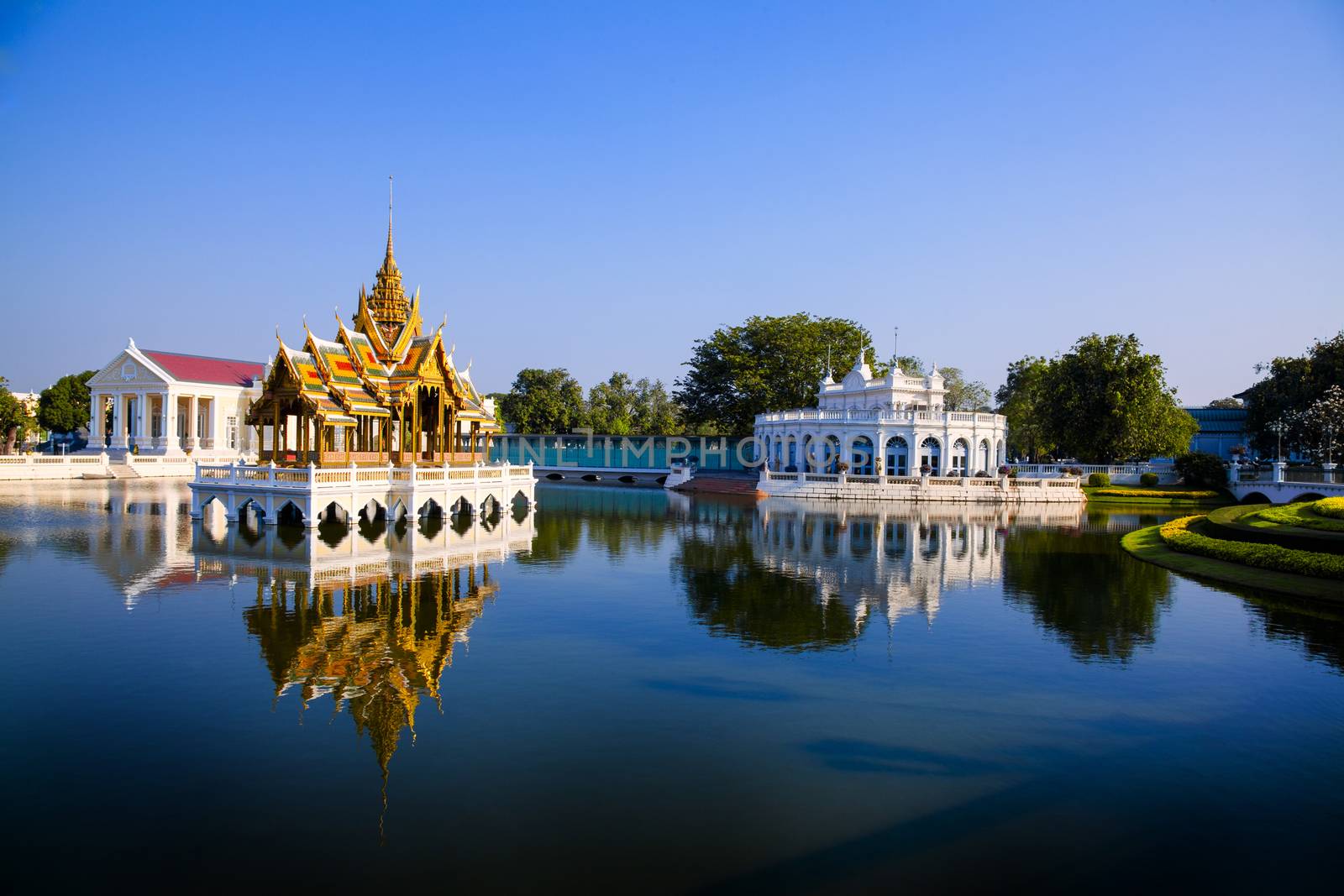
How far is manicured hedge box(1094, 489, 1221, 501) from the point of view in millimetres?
48281

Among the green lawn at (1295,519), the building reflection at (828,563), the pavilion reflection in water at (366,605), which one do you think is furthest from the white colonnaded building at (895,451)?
the pavilion reflection in water at (366,605)

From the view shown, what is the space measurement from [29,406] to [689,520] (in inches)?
3113

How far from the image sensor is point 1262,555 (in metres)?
21.8

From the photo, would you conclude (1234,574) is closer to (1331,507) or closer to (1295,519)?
(1295,519)

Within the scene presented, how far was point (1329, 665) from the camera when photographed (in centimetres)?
1363

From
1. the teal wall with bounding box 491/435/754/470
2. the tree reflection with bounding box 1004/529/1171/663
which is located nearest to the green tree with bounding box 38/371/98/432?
the teal wall with bounding box 491/435/754/470

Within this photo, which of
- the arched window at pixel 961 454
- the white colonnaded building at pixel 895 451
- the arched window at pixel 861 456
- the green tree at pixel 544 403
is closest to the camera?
the white colonnaded building at pixel 895 451

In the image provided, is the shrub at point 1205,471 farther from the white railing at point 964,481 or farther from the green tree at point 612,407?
the green tree at point 612,407

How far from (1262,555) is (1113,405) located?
33.5m

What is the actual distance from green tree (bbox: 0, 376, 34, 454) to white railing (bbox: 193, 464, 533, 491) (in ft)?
147

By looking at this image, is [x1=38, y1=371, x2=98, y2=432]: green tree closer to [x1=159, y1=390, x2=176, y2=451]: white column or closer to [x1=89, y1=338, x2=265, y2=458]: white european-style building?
[x1=89, y1=338, x2=265, y2=458]: white european-style building

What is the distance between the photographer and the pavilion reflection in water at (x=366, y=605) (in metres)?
11.3

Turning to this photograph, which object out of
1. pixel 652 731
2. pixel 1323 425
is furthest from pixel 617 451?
pixel 652 731

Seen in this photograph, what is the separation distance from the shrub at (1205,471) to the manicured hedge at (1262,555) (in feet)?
89.9
